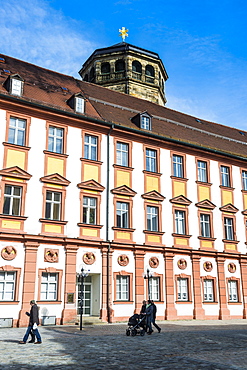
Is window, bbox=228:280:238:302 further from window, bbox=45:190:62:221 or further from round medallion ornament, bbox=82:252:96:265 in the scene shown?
window, bbox=45:190:62:221

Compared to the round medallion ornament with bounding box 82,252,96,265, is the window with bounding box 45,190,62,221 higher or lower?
higher

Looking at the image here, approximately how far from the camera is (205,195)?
2948cm

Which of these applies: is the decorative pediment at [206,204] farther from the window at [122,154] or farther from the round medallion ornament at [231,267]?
the window at [122,154]

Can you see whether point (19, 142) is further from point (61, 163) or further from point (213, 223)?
point (213, 223)

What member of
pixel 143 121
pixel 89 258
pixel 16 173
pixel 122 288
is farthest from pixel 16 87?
pixel 122 288

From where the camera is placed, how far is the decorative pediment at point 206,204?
94.5 ft

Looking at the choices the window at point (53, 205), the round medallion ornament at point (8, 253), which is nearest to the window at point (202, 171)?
the window at point (53, 205)

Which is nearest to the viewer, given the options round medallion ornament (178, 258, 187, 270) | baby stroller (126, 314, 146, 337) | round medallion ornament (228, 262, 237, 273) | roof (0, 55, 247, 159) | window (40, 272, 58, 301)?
baby stroller (126, 314, 146, 337)

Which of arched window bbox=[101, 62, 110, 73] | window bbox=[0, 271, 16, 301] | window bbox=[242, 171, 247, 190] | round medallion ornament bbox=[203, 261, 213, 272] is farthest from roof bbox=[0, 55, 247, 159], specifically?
arched window bbox=[101, 62, 110, 73]

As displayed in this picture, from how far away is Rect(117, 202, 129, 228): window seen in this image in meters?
25.2

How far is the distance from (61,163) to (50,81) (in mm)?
7904

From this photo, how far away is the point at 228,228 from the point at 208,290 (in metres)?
4.97

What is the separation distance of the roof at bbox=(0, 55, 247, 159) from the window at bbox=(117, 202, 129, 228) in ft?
16.3

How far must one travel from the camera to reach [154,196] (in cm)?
2683
